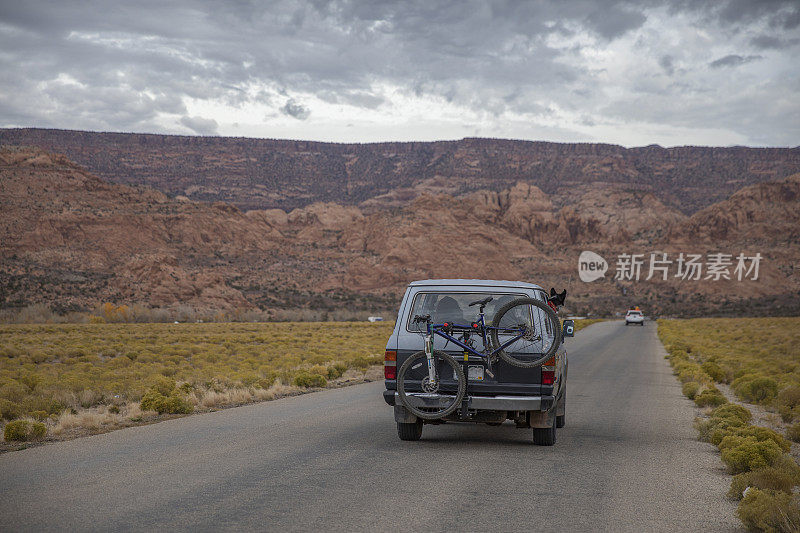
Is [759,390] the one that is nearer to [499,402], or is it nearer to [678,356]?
[499,402]

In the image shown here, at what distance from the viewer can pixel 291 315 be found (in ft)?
250

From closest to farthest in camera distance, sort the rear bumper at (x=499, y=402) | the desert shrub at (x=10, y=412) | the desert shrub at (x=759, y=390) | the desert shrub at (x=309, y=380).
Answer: the rear bumper at (x=499, y=402) → the desert shrub at (x=10, y=412) → the desert shrub at (x=759, y=390) → the desert shrub at (x=309, y=380)

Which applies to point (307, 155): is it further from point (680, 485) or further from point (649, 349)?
point (680, 485)

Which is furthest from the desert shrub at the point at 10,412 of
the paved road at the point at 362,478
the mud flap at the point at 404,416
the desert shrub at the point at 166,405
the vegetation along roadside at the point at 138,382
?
the mud flap at the point at 404,416

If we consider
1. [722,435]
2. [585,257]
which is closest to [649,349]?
[722,435]

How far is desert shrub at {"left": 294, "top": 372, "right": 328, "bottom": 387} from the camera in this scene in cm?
1755

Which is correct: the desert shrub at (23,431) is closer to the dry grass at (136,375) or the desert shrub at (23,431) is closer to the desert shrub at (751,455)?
the dry grass at (136,375)

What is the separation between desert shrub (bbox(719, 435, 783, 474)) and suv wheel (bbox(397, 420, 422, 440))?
3.68 metres

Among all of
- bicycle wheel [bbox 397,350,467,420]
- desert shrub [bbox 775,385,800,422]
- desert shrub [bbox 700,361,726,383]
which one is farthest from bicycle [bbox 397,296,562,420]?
desert shrub [bbox 700,361,726,383]

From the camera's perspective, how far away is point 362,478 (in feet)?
23.7

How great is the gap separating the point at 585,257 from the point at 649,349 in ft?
287

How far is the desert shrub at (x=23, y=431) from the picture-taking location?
32.8ft

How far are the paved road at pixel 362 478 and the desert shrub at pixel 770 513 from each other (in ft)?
0.67

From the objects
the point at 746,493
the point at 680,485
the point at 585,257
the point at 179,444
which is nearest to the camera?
the point at 746,493
